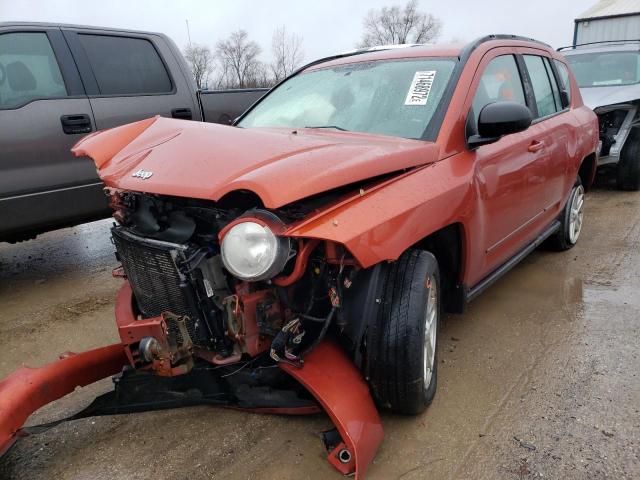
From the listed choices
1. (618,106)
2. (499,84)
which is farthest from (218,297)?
(618,106)

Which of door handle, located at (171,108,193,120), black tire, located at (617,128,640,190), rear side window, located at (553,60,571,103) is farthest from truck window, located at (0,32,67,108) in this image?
black tire, located at (617,128,640,190)

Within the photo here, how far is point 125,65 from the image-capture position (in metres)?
4.73

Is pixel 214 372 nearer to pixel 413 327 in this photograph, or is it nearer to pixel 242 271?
pixel 242 271

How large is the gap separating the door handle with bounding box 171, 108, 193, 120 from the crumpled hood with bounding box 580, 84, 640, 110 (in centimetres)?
490

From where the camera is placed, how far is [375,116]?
2893 mm

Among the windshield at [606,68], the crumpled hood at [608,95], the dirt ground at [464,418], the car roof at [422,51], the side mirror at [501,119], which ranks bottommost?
the dirt ground at [464,418]

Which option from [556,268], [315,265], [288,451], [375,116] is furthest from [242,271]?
[556,268]

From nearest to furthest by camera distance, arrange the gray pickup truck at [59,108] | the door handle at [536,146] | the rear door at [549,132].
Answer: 1. the door handle at [536,146]
2. the rear door at [549,132]
3. the gray pickup truck at [59,108]

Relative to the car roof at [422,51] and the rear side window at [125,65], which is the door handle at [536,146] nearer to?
the car roof at [422,51]

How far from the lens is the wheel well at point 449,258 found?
262 centimetres

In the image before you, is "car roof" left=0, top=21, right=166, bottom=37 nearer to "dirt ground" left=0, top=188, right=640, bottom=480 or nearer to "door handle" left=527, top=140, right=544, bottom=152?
"dirt ground" left=0, top=188, right=640, bottom=480

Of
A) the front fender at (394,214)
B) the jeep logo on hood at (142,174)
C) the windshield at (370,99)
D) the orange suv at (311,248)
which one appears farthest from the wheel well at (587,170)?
the jeep logo on hood at (142,174)

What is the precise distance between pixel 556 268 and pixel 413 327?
2.74m

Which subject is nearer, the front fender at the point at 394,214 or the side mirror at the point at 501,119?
the front fender at the point at 394,214
